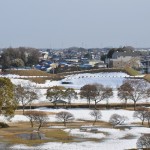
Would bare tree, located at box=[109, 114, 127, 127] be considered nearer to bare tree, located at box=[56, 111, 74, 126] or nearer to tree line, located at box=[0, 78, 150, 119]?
bare tree, located at box=[56, 111, 74, 126]

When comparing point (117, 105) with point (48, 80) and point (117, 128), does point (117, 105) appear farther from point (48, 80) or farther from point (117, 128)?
point (48, 80)

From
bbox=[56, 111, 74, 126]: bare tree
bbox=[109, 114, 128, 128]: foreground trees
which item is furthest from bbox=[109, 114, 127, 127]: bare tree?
bbox=[56, 111, 74, 126]: bare tree

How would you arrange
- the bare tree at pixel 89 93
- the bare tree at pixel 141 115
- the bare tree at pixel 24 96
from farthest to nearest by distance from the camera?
the bare tree at pixel 89 93, the bare tree at pixel 24 96, the bare tree at pixel 141 115

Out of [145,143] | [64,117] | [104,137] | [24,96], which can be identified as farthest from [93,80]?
[145,143]

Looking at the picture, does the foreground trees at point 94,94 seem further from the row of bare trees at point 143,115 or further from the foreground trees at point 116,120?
the foreground trees at point 116,120

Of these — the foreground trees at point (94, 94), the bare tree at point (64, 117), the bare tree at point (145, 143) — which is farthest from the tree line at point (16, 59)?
the bare tree at point (145, 143)

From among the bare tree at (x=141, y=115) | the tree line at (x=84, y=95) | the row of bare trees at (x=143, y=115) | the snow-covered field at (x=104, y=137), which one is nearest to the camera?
the snow-covered field at (x=104, y=137)

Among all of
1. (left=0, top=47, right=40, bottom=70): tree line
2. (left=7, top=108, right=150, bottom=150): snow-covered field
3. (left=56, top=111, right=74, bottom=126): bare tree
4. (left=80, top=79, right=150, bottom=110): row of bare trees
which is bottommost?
(left=7, top=108, right=150, bottom=150): snow-covered field

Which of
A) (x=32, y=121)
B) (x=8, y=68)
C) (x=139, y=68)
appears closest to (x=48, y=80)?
(x=8, y=68)

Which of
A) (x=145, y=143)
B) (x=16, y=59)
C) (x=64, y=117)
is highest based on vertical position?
(x=16, y=59)

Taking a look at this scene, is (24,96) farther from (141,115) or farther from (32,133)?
(32,133)

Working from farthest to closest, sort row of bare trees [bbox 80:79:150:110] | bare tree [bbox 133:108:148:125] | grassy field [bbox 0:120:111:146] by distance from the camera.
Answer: row of bare trees [bbox 80:79:150:110], bare tree [bbox 133:108:148:125], grassy field [bbox 0:120:111:146]
